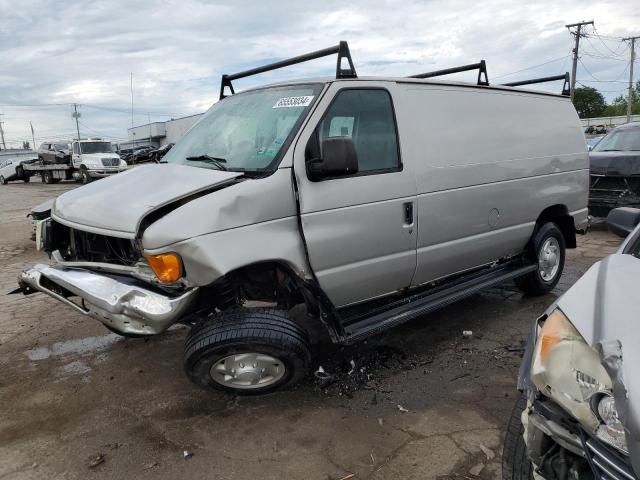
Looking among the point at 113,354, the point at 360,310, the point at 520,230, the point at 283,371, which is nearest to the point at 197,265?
the point at 283,371

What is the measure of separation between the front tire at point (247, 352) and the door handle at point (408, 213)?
3.96ft

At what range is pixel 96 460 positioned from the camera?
2963mm

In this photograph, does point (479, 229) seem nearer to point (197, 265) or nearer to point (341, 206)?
point (341, 206)

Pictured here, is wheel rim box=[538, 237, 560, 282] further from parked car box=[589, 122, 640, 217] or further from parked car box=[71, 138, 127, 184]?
parked car box=[71, 138, 127, 184]

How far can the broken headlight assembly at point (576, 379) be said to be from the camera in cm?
162

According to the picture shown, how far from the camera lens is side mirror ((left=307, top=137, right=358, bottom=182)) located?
321 centimetres

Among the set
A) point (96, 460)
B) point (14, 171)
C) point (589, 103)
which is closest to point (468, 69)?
point (96, 460)

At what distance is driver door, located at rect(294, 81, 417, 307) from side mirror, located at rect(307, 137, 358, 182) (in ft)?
0.24

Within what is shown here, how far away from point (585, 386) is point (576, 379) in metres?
0.04

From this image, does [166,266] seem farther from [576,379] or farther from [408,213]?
[576,379]

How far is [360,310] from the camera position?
401 cm

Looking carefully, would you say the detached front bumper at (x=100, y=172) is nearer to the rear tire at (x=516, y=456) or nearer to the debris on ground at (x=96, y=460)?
the debris on ground at (x=96, y=460)

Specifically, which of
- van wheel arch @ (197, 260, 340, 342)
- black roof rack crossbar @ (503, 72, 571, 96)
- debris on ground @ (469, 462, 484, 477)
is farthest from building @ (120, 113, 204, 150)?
debris on ground @ (469, 462, 484, 477)

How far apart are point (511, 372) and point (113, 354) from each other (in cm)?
327
